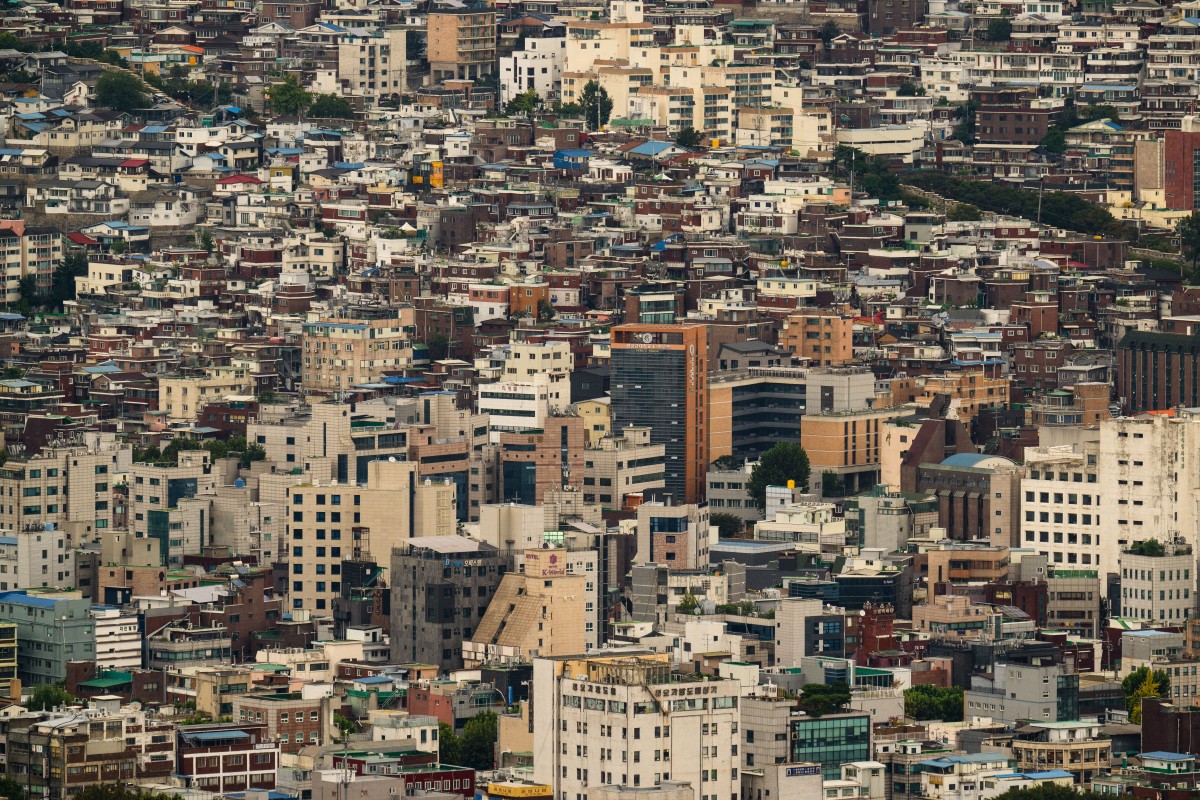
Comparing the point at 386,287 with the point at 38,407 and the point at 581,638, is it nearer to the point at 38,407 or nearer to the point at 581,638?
the point at 38,407

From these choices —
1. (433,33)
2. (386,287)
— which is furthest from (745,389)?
(433,33)

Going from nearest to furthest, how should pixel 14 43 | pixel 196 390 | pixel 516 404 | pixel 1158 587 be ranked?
pixel 1158 587
pixel 516 404
pixel 196 390
pixel 14 43

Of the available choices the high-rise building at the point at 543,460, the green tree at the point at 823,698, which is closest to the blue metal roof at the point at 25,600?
the green tree at the point at 823,698

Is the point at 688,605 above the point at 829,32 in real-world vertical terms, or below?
below

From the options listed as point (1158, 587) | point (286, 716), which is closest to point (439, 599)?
point (286, 716)

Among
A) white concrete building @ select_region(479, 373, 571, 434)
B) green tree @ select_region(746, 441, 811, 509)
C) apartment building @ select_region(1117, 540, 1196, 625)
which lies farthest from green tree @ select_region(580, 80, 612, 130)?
apartment building @ select_region(1117, 540, 1196, 625)

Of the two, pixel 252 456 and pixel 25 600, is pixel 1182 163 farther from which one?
pixel 25 600

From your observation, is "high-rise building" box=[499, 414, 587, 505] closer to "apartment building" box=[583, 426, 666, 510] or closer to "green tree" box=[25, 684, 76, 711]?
"apartment building" box=[583, 426, 666, 510]

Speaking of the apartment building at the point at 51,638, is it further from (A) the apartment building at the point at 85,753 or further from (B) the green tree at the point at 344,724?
(A) the apartment building at the point at 85,753
